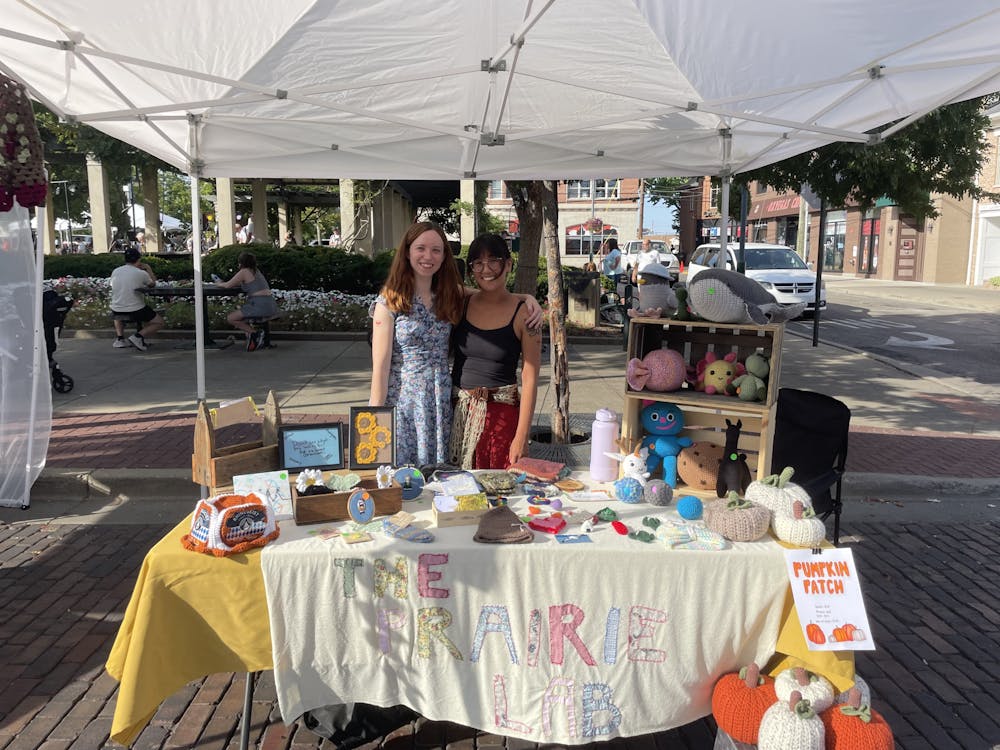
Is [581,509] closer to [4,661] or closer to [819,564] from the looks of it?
[819,564]

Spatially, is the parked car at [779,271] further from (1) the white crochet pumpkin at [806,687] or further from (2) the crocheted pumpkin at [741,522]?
(1) the white crochet pumpkin at [806,687]

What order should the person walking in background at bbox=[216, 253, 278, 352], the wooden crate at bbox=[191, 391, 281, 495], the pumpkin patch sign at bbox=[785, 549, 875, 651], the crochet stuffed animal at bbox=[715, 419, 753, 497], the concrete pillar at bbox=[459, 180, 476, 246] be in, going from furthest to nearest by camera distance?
the concrete pillar at bbox=[459, 180, 476, 246] → the person walking in background at bbox=[216, 253, 278, 352] → the crochet stuffed animal at bbox=[715, 419, 753, 497] → the wooden crate at bbox=[191, 391, 281, 495] → the pumpkin patch sign at bbox=[785, 549, 875, 651]

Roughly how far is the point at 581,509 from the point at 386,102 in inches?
112

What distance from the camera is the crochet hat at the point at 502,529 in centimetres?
230

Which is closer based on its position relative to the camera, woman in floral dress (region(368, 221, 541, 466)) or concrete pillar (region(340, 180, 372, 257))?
woman in floral dress (region(368, 221, 541, 466))

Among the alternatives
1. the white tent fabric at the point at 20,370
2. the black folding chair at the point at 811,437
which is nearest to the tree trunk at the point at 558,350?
the black folding chair at the point at 811,437

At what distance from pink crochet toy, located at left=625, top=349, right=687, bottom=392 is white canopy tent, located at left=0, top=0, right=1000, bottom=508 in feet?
4.61

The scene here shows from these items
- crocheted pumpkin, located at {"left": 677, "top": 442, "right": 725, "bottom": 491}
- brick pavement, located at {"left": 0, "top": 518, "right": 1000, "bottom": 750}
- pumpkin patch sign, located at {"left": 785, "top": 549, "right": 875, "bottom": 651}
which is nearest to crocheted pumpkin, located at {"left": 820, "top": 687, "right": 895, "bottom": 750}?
pumpkin patch sign, located at {"left": 785, "top": 549, "right": 875, "bottom": 651}

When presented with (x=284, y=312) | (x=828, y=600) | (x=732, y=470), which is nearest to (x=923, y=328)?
(x=284, y=312)

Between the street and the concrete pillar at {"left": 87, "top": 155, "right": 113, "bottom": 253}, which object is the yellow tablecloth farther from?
the concrete pillar at {"left": 87, "top": 155, "right": 113, "bottom": 253}

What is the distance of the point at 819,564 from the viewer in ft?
7.25

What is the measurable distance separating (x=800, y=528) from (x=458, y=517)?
3.74 feet

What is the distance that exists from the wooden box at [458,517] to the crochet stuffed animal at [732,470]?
105 cm

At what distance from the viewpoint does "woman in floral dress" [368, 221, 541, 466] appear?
304 centimetres
